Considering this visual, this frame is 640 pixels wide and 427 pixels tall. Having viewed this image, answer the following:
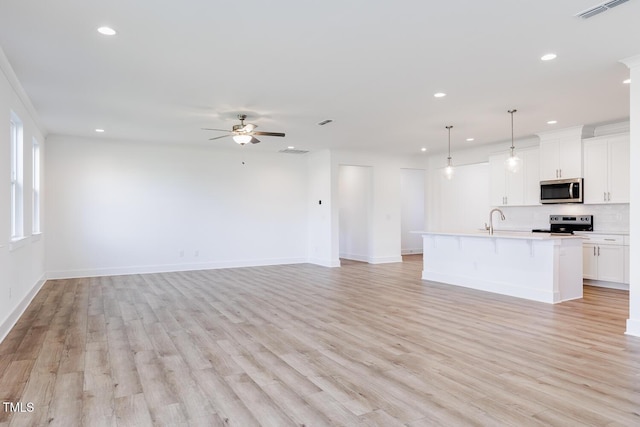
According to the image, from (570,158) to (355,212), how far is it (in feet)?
16.6

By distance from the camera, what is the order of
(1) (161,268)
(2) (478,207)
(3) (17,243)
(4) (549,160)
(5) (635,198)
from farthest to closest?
(2) (478,207) → (1) (161,268) → (4) (549,160) → (3) (17,243) → (5) (635,198)

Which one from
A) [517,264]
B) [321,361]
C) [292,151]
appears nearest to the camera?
[321,361]

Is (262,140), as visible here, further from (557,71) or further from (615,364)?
(615,364)

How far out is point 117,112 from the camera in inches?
229

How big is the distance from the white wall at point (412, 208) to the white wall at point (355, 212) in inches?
85.1

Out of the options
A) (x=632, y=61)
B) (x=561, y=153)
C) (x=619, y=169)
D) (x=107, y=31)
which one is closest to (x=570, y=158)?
(x=561, y=153)

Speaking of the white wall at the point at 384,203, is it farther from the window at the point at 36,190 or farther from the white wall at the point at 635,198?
the window at the point at 36,190

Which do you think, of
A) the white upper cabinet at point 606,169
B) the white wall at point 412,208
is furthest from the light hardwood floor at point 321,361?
the white wall at point 412,208

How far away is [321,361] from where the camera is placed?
3.21m

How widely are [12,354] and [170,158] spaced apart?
566 centimetres

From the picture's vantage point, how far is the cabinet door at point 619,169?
627 cm

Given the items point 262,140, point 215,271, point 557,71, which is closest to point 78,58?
point 262,140

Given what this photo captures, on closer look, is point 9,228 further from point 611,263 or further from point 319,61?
point 611,263

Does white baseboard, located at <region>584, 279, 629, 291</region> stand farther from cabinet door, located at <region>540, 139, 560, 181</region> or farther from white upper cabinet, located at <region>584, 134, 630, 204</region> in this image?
cabinet door, located at <region>540, 139, 560, 181</region>
